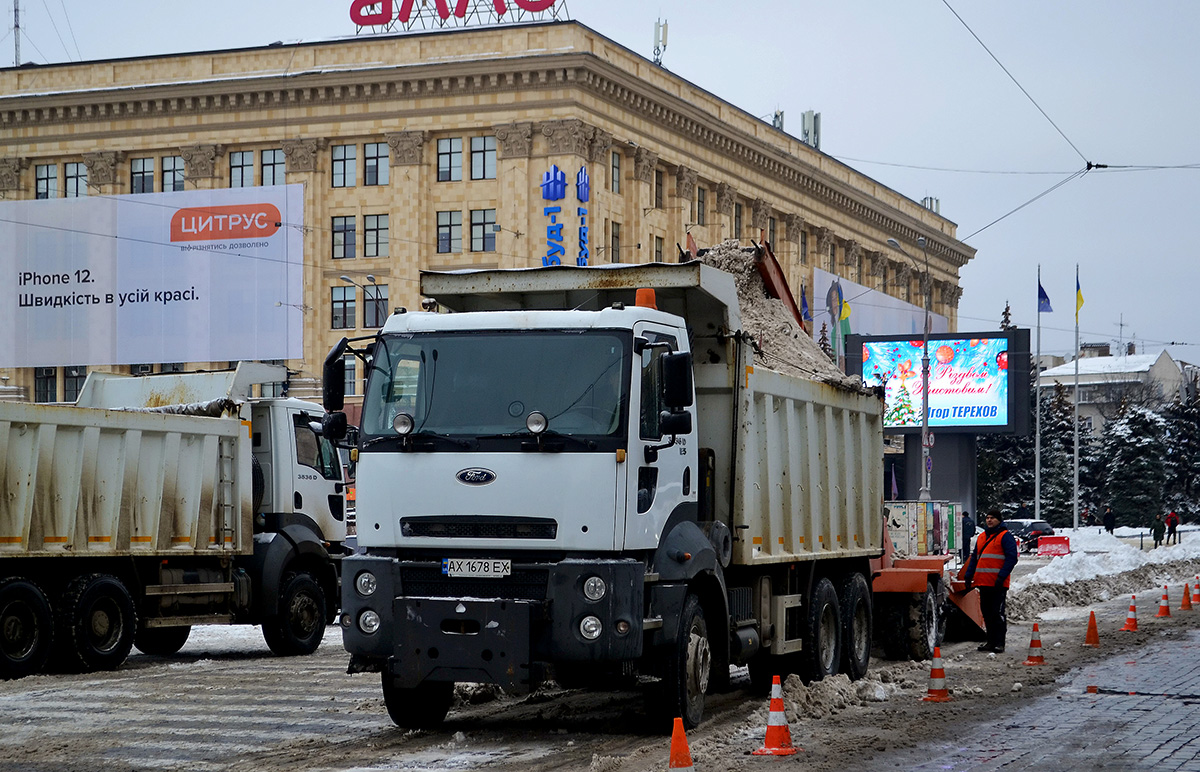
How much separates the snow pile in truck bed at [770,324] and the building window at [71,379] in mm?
53632

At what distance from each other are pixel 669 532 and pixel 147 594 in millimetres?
8306

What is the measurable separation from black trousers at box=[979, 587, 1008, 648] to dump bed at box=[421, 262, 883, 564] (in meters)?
5.16

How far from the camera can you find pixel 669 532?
37.4 feet

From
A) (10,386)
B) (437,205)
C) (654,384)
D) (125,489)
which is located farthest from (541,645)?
(10,386)

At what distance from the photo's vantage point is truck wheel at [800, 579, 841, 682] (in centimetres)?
1423

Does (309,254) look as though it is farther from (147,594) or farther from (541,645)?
(541,645)

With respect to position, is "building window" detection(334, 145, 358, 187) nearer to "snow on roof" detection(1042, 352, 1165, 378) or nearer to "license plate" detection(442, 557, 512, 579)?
"license plate" detection(442, 557, 512, 579)

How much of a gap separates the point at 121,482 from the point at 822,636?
24.6 feet

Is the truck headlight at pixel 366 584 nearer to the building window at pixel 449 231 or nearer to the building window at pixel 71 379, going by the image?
the building window at pixel 449 231

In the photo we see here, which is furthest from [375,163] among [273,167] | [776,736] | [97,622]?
[776,736]

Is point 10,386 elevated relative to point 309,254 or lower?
lower

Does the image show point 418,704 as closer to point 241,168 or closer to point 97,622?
point 97,622

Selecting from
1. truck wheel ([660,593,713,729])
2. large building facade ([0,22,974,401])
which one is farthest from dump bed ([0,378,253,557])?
large building facade ([0,22,974,401])

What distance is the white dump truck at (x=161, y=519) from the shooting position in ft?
53.0
